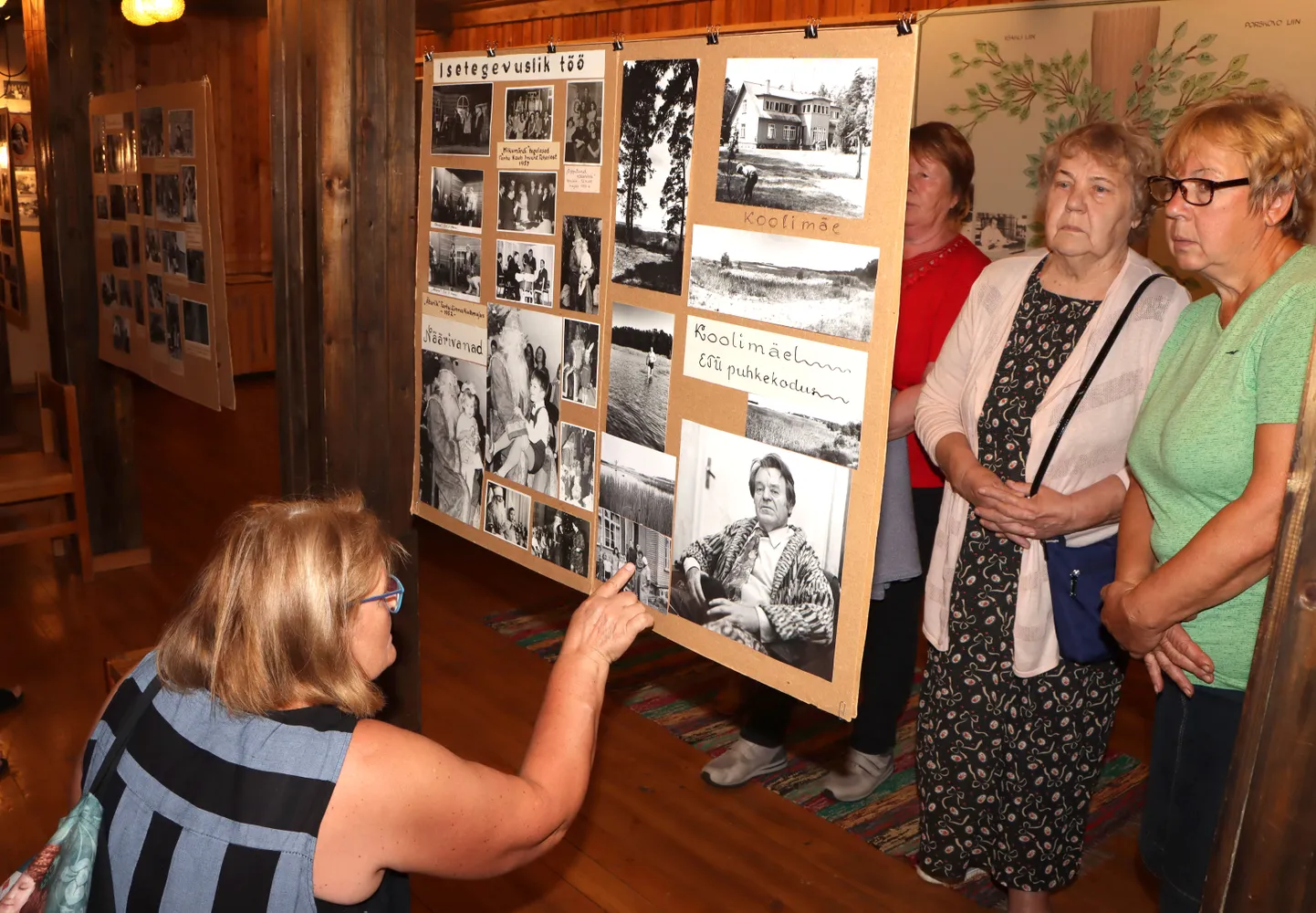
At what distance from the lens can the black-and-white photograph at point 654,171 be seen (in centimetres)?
186

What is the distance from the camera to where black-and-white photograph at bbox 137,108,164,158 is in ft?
12.9

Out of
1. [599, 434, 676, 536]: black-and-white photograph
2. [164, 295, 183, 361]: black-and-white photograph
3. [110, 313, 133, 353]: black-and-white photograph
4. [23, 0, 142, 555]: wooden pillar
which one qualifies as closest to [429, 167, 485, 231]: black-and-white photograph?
[599, 434, 676, 536]: black-and-white photograph

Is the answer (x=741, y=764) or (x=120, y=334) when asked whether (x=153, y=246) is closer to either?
(x=120, y=334)

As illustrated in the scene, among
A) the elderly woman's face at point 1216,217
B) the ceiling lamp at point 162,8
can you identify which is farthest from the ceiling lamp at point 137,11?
the elderly woman's face at point 1216,217

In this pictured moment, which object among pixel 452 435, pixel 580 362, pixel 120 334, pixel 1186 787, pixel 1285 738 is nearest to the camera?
pixel 1285 738

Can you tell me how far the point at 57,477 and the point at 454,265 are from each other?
3257 mm

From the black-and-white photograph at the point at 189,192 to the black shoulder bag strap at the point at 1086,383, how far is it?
2.92 metres

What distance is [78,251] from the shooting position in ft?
16.2

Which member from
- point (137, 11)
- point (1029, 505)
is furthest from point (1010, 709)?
point (137, 11)

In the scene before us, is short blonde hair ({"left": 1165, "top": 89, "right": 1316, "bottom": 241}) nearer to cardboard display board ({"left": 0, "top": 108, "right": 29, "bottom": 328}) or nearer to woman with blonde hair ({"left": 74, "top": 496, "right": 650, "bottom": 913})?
woman with blonde hair ({"left": 74, "top": 496, "right": 650, "bottom": 913})

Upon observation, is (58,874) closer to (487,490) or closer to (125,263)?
(487,490)

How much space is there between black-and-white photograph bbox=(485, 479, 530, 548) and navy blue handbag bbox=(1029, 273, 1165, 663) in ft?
3.44

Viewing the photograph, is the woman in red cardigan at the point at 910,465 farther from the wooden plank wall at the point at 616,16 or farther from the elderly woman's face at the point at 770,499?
the wooden plank wall at the point at 616,16

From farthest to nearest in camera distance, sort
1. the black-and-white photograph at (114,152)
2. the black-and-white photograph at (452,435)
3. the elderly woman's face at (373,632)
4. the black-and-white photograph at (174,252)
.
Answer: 1. the black-and-white photograph at (114,152)
2. the black-and-white photograph at (174,252)
3. the black-and-white photograph at (452,435)
4. the elderly woman's face at (373,632)
